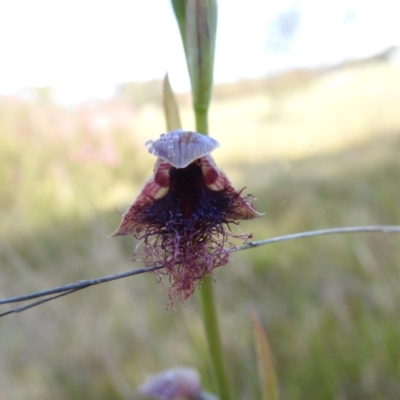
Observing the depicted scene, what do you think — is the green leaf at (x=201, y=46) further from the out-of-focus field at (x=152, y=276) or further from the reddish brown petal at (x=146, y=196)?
the out-of-focus field at (x=152, y=276)

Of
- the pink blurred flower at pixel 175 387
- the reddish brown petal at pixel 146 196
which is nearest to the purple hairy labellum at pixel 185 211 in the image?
the reddish brown petal at pixel 146 196

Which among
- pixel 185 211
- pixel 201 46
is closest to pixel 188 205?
pixel 185 211

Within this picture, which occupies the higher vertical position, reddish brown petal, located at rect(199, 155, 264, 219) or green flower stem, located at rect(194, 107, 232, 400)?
reddish brown petal, located at rect(199, 155, 264, 219)

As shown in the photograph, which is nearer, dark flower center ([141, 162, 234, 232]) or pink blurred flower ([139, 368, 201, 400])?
dark flower center ([141, 162, 234, 232])

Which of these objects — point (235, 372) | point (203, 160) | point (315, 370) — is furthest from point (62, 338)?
point (203, 160)

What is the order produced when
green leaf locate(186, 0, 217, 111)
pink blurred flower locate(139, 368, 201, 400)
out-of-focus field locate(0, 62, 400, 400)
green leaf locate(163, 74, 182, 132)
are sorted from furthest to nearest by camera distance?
out-of-focus field locate(0, 62, 400, 400), pink blurred flower locate(139, 368, 201, 400), green leaf locate(163, 74, 182, 132), green leaf locate(186, 0, 217, 111)

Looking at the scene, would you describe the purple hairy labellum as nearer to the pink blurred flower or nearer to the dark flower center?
the dark flower center

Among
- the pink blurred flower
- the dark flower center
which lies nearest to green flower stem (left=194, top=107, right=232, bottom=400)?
the dark flower center
